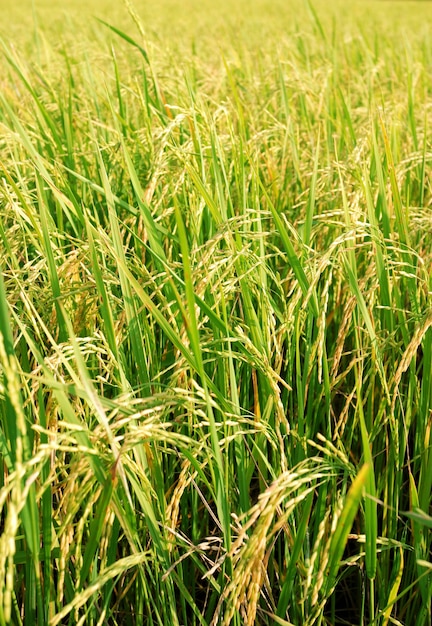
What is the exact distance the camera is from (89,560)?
31.6 inches

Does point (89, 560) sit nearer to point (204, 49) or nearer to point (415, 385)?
point (415, 385)

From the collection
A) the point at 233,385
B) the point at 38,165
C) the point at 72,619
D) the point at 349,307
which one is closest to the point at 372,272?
the point at 349,307

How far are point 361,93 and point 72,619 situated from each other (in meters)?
2.01

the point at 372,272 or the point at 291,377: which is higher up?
the point at 372,272

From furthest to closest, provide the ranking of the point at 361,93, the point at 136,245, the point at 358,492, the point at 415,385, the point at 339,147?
the point at 361,93, the point at 339,147, the point at 136,245, the point at 415,385, the point at 358,492

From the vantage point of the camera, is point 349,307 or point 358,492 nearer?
point 358,492

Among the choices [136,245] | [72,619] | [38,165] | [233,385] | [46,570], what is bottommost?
[72,619]

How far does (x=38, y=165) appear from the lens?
111 centimetres

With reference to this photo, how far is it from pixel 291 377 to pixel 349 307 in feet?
0.50

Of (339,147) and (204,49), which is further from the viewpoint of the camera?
(204,49)

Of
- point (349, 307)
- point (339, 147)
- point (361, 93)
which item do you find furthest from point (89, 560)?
point (361, 93)

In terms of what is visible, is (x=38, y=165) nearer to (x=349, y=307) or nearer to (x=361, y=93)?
(x=349, y=307)

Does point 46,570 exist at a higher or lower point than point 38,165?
lower

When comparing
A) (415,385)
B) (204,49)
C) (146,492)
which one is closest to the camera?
(146,492)
